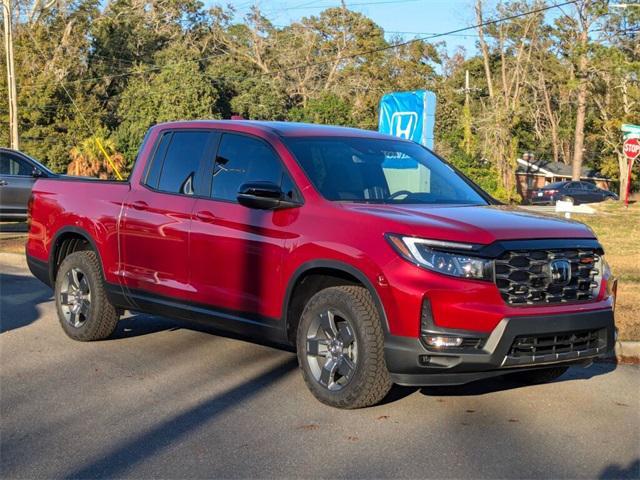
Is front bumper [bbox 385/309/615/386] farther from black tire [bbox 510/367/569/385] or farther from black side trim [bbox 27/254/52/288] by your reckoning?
black side trim [bbox 27/254/52/288]

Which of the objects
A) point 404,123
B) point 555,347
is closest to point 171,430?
point 555,347

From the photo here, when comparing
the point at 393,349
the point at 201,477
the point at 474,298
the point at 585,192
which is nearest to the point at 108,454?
the point at 201,477

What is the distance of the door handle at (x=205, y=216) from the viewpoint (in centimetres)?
698

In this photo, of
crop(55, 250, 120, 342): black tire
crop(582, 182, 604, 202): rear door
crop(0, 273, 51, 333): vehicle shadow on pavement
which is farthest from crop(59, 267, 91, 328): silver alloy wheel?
crop(582, 182, 604, 202): rear door

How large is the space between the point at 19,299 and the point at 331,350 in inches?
235

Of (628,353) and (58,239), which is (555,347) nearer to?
(628,353)

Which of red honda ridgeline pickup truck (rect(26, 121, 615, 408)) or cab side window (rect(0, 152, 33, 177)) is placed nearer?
red honda ridgeline pickup truck (rect(26, 121, 615, 408))

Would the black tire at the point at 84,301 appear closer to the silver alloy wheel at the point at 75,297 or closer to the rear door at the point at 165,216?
the silver alloy wheel at the point at 75,297

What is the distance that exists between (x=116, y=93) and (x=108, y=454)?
2246 inches

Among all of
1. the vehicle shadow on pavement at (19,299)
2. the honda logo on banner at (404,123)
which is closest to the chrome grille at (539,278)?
the vehicle shadow on pavement at (19,299)

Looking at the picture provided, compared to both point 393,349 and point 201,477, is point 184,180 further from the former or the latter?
point 201,477

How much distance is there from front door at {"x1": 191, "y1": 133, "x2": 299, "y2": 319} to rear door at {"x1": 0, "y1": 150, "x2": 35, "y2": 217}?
13.6 m

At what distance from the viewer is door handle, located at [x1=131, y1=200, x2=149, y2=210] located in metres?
7.63

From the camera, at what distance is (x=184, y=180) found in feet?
24.6
